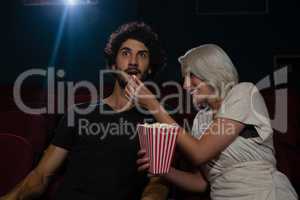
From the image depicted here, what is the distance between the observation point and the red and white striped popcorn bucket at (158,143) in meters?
0.95

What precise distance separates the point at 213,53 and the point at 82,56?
2463mm

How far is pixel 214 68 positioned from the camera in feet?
3.83

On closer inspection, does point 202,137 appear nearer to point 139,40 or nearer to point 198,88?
point 198,88

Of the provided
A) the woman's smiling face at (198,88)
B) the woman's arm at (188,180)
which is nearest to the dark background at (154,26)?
the woman's arm at (188,180)

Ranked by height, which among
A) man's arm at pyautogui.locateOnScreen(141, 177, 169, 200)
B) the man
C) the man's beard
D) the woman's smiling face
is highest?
the man's beard

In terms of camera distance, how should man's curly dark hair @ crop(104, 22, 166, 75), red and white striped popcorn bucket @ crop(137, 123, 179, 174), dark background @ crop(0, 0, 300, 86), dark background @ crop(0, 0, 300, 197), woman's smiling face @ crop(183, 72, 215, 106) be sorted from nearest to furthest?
red and white striped popcorn bucket @ crop(137, 123, 179, 174), woman's smiling face @ crop(183, 72, 215, 106), man's curly dark hair @ crop(104, 22, 166, 75), dark background @ crop(0, 0, 300, 197), dark background @ crop(0, 0, 300, 86)

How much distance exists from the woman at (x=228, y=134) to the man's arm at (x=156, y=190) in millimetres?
164

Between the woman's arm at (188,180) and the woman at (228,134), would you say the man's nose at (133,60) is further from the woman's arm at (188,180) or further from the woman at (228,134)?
the woman's arm at (188,180)

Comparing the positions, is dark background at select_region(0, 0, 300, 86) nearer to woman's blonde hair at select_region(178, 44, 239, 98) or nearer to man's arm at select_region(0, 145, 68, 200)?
man's arm at select_region(0, 145, 68, 200)

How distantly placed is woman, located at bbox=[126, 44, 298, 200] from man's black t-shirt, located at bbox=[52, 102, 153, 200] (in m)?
0.24

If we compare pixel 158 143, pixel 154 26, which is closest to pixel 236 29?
pixel 154 26

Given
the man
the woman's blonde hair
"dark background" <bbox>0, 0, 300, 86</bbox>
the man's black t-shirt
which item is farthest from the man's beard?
"dark background" <bbox>0, 0, 300, 86</bbox>

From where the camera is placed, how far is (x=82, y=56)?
3498 mm

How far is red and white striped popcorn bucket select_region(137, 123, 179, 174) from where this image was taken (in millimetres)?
953
